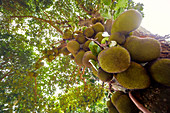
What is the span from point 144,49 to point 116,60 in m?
0.19

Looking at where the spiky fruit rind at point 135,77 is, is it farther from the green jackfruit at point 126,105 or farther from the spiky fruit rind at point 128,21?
the spiky fruit rind at point 128,21

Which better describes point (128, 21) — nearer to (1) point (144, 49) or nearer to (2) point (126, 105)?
(1) point (144, 49)

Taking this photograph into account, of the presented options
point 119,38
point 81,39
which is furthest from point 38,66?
→ point 119,38

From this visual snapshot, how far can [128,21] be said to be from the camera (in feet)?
2.34

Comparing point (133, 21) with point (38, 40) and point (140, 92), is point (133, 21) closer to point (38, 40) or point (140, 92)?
point (140, 92)

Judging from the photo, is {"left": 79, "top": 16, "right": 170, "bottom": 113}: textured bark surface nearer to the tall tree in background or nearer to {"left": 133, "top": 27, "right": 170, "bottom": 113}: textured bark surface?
{"left": 133, "top": 27, "right": 170, "bottom": 113}: textured bark surface

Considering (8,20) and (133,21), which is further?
(8,20)

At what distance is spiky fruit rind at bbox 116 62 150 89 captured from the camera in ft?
1.75

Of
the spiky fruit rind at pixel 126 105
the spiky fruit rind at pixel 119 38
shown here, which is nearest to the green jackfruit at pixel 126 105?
the spiky fruit rind at pixel 126 105

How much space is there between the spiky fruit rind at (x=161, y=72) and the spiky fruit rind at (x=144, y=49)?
7 cm

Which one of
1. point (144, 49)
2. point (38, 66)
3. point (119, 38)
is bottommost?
point (144, 49)

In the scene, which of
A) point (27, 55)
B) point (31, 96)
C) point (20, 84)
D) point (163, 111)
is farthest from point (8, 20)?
point (163, 111)

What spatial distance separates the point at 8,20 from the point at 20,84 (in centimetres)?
174

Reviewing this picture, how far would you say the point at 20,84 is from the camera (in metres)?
2.38
